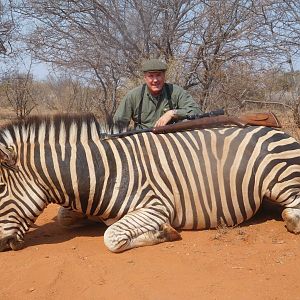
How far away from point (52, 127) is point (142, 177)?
85 cm

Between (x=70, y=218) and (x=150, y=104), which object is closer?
(x=70, y=218)

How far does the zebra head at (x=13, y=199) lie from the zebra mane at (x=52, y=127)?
0.54 feet

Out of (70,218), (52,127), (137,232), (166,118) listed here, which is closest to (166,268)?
(137,232)

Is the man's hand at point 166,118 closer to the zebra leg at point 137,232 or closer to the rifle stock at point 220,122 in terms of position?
the rifle stock at point 220,122

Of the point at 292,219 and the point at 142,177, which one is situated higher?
the point at 142,177

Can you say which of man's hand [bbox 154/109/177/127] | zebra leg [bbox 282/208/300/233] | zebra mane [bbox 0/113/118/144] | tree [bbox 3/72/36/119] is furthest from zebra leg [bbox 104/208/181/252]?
tree [bbox 3/72/36/119]

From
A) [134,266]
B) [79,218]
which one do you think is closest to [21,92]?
[79,218]

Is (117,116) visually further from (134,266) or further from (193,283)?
(193,283)

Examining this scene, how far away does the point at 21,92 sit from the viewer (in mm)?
12633

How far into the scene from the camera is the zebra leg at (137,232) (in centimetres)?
341

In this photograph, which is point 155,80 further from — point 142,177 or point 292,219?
point 292,219

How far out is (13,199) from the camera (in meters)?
3.52

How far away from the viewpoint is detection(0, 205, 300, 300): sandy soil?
276 cm

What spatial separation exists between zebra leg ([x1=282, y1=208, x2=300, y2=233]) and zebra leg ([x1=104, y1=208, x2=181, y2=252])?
2.99 ft
